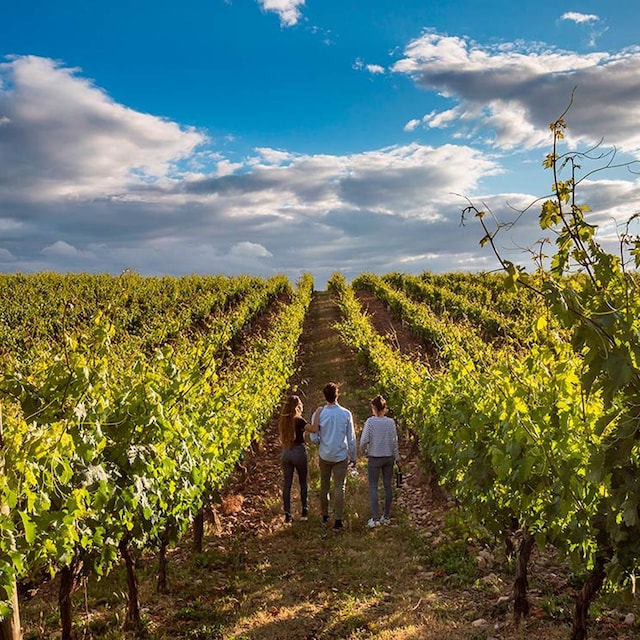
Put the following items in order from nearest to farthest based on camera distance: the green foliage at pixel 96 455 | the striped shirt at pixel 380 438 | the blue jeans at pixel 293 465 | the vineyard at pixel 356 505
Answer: the vineyard at pixel 356 505, the green foliage at pixel 96 455, the striped shirt at pixel 380 438, the blue jeans at pixel 293 465

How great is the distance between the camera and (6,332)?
2294cm

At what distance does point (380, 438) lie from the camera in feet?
27.9

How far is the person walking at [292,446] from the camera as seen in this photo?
348 inches

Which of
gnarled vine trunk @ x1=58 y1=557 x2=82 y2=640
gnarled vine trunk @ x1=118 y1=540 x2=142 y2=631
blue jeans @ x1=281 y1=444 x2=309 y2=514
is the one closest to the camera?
gnarled vine trunk @ x1=58 y1=557 x2=82 y2=640

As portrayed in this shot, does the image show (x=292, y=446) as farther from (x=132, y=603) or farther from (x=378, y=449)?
(x=132, y=603)

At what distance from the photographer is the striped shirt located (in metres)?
8.50

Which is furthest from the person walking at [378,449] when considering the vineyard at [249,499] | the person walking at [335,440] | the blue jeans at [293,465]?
the blue jeans at [293,465]

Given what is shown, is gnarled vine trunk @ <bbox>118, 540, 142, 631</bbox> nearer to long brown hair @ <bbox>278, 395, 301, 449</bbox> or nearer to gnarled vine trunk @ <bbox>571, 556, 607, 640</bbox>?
long brown hair @ <bbox>278, 395, 301, 449</bbox>

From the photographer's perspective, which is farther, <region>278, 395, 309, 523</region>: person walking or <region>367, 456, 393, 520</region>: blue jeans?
<region>278, 395, 309, 523</region>: person walking

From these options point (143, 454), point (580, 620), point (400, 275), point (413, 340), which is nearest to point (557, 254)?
point (580, 620)

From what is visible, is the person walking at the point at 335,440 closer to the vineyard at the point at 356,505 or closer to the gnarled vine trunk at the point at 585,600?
the vineyard at the point at 356,505

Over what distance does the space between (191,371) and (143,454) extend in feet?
4.79

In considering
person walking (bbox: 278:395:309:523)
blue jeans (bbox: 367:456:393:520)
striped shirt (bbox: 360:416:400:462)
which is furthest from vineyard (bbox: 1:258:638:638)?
striped shirt (bbox: 360:416:400:462)

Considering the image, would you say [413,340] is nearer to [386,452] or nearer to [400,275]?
[386,452]
